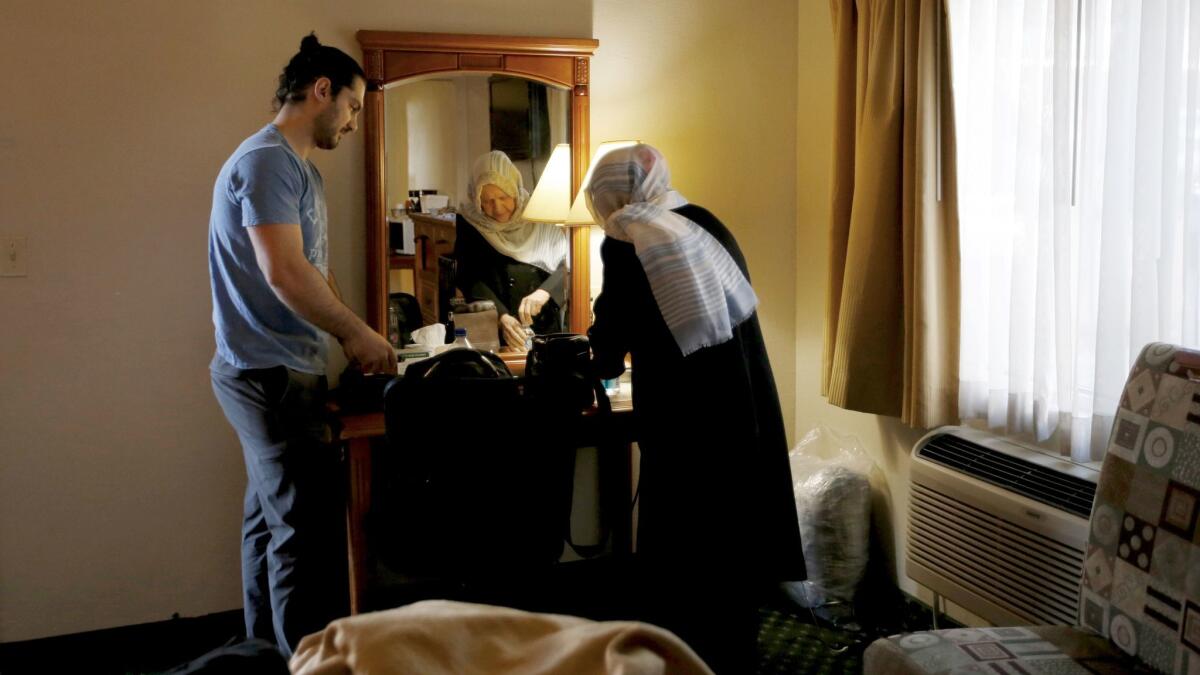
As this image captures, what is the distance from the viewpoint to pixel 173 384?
265cm

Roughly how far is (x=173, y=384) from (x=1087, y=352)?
2.37 m

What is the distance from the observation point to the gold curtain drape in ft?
8.00

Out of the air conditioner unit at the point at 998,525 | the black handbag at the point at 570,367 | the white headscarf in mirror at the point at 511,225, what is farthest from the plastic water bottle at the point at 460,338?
the air conditioner unit at the point at 998,525

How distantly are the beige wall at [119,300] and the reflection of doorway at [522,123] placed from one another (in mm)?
484

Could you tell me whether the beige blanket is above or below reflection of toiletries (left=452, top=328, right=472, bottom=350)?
below

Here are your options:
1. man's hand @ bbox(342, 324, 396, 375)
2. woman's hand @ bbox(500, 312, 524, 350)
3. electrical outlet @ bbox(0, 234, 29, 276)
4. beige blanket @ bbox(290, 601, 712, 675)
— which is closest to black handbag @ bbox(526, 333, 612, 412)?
man's hand @ bbox(342, 324, 396, 375)

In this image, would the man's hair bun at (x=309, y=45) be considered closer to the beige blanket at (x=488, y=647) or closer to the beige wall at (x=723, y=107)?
the beige wall at (x=723, y=107)

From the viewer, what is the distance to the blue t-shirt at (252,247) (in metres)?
2.13

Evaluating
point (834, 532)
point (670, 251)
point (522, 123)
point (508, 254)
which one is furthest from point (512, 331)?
point (834, 532)

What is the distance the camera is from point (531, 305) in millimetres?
→ 3037

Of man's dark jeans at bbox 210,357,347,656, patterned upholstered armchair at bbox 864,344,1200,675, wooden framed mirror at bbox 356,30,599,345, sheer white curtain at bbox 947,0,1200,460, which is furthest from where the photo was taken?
wooden framed mirror at bbox 356,30,599,345

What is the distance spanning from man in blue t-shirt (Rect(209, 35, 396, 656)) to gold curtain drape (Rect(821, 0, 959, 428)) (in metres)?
1.30

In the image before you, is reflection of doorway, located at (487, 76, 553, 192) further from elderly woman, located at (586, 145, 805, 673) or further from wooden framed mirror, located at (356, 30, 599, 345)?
elderly woman, located at (586, 145, 805, 673)

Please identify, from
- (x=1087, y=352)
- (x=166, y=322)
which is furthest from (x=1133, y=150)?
(x=166, y=322)
